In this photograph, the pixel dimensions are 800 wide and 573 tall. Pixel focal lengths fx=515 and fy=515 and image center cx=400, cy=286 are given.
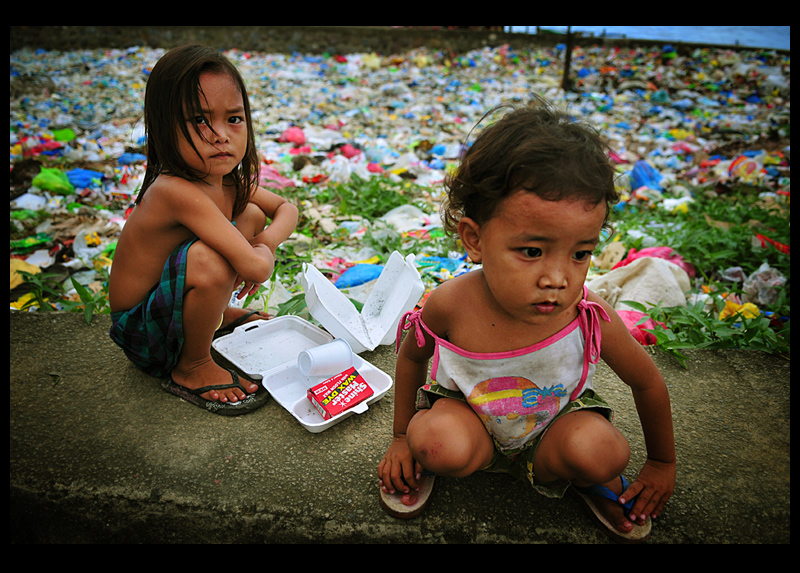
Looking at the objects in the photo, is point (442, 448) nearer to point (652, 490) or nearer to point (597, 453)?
point (597, 453)

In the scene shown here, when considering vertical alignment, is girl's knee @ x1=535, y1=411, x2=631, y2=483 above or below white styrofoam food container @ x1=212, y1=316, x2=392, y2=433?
above

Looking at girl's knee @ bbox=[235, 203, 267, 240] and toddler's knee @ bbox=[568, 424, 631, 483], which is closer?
toddler's knee @ bbox=[568, 424, 631, 483]

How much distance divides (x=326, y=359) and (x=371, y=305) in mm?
435

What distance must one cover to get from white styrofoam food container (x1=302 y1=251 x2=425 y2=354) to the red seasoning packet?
0.26m

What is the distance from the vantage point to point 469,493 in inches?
55.4

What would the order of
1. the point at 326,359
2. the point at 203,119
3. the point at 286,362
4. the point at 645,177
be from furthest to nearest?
the point at 645,177, the point at 286,362, the point at 326,359, the point at 203,119

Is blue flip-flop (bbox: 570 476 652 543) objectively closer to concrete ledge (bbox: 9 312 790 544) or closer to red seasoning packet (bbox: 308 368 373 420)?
concrete ledge (bbox: 9 312 790 544)

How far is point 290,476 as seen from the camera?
1.46 metres

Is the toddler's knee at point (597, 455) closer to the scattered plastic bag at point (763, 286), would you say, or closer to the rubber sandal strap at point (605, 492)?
the rubber sandal strap at point (605, 492)

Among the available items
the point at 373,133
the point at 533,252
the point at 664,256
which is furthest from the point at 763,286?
the point at 373,133

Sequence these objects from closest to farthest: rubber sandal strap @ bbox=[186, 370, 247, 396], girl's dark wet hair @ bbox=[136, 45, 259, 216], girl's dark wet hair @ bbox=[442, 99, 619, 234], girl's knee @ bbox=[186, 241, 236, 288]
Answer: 1. girl's dark wet hair @ bbox=[442, 99, 619, 234]
2. girl's dark wet hair @ bbox=[136, 45, 259, 216]
3. girl's knee @ bbox=[186, 241, 236, 288]
4. rubber sandal strap @ bbox=[186, 370, 247, 396]

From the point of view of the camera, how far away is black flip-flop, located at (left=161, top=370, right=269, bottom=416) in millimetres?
1688

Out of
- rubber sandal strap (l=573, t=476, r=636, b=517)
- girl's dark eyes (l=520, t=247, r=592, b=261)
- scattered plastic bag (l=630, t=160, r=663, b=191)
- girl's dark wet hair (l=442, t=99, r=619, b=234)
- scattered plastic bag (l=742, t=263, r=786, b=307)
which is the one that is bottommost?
scattered plastic bag (l=630, t=160, r=663, b=191)

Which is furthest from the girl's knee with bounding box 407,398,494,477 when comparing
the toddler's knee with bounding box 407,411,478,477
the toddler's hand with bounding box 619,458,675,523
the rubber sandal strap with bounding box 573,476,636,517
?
the toddler's hand with bounding box 619,458,675,523
